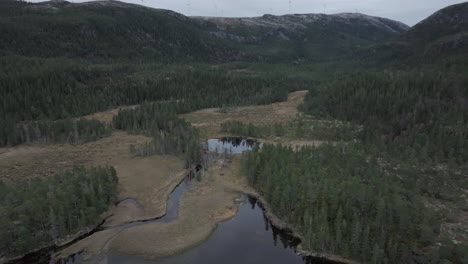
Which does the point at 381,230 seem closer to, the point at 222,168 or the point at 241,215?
the point at 241,215

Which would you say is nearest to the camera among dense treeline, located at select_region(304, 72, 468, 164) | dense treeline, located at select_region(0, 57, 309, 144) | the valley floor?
the valley floor

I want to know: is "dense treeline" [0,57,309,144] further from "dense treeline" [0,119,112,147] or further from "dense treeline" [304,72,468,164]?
"dense treeline" [304,72,468,164]

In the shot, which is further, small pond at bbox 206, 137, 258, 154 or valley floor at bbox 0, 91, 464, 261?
small pond at bbox 206, 137, 258, 154

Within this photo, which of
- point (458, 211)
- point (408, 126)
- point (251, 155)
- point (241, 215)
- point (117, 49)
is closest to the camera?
point (458, 211)

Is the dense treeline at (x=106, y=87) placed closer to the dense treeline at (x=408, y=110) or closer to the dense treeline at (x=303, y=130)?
the dense treeline at (x=408, y=110)

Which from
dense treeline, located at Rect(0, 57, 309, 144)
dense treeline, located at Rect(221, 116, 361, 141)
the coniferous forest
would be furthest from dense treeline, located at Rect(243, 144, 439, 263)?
dense treeline, located at Rect(0, 57, 309, 144)

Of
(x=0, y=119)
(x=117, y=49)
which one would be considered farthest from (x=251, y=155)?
(x=117, y=49)

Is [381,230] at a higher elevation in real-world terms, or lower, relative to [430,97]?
lower
